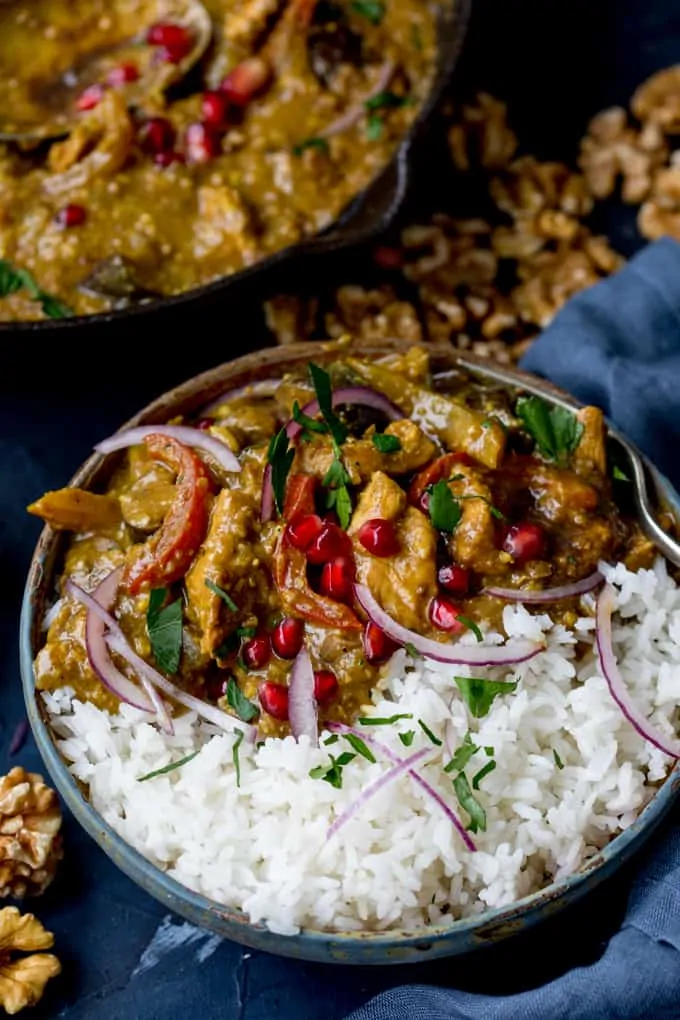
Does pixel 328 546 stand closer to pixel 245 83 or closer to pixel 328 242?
pixel 328 242

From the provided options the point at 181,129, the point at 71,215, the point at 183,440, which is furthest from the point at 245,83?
the point at 183,440

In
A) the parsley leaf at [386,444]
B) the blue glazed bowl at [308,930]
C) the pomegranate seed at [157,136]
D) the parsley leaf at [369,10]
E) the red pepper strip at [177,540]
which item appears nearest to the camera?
the blue glazed bowl at [308,930]

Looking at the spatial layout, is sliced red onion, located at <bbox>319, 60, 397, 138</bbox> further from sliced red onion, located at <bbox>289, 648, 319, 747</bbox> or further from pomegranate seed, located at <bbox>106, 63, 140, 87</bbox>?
sliced red onion, located at <bbox>289, 648, 319, 747</bbox>

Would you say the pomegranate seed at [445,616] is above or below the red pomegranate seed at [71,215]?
below

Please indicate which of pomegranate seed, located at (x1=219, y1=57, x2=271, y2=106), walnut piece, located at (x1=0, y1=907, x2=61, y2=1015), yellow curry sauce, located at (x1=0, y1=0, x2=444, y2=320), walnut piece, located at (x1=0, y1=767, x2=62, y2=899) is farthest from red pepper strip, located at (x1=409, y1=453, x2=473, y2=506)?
pomegranate seed, located at (x1=219, y1=57, x2=271, y2=106)

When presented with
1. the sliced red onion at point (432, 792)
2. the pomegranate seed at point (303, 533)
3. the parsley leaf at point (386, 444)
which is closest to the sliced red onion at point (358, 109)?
the parsley leaf at point (386, 444)

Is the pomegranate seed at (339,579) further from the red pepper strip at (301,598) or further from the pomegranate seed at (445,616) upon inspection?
the pomegranate seed at (445,616)

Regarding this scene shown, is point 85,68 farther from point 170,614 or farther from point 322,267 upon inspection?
point 170,614
